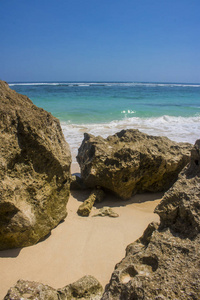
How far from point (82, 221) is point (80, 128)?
650 cm

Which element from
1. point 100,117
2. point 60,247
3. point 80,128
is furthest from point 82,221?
point 100,117

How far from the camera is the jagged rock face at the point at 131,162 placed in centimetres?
374

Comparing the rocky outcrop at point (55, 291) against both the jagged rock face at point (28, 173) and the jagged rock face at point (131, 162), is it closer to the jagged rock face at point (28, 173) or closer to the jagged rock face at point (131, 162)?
the jagged rock face at point (28, 173)

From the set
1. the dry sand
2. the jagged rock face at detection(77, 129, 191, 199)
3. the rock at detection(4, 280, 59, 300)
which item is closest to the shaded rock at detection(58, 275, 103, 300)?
the rock at detection(4, 280, 59, 300)

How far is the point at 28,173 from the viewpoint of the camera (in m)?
2.74

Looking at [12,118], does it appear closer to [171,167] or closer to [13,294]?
[13,294]

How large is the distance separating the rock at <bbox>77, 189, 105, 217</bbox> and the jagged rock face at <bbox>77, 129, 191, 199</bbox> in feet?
0.44

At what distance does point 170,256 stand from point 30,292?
100 centimetres

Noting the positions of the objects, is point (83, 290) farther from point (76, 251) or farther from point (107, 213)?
point (107, 213)

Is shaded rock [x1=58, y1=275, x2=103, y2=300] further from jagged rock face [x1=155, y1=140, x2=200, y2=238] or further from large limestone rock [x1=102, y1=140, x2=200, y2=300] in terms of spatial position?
jagged rock face [x1=155, y1=140, x2=200, y2=238]

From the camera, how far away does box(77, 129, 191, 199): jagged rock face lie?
3744 millimetres

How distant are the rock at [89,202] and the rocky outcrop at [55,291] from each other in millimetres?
1361

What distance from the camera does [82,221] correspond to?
3.22m

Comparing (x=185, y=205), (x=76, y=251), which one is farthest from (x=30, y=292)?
(x=185, y=205)
